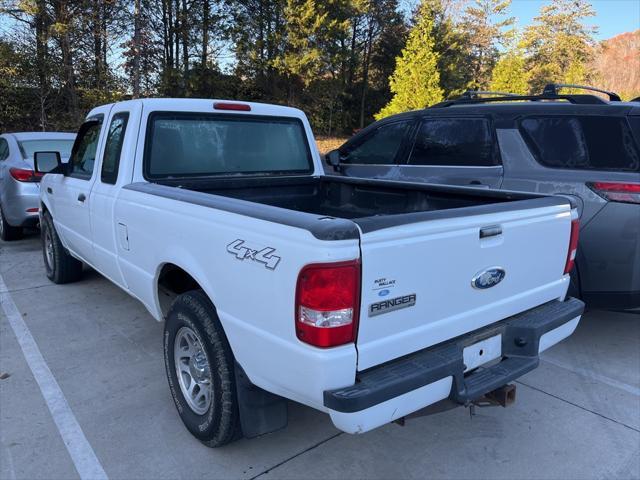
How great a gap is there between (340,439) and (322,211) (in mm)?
2062

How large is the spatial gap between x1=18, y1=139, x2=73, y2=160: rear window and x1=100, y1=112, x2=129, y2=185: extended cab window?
12.6 ft

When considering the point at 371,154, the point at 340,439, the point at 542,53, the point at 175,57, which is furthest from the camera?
the point at 542,53

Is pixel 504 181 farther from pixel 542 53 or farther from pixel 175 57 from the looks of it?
pixel 542 53

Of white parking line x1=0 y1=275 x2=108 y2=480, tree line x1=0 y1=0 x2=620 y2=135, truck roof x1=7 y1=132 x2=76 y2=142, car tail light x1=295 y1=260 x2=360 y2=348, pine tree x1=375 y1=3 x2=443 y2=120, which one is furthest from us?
pine tree x1=375 y1=3 x2=443 y2=120

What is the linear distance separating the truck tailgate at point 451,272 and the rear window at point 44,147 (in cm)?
659

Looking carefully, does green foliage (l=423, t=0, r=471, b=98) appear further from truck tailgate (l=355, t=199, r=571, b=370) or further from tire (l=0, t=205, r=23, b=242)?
truck tailgate (l=355, t=199, r=571, b=370)

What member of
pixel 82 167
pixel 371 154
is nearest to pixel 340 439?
pixel 82 167

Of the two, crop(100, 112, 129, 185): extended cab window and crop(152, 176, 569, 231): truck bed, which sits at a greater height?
crop(100, 112, 129, 185): extended cab window

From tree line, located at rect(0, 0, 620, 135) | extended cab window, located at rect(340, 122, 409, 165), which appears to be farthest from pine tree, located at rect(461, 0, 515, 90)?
extended cab window, located at rect(340, 122, 409, 165)

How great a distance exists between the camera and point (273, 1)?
22625mm

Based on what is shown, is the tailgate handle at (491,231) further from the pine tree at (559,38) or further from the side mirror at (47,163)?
the pine tree at (559,38)

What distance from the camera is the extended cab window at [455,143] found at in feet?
15.9

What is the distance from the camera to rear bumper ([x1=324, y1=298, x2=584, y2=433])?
1924 mm

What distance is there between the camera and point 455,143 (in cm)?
514
